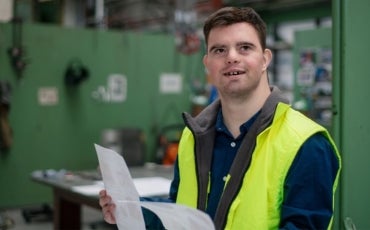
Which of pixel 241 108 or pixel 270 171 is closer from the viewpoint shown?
pixel 270 171

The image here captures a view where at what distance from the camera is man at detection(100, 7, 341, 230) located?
4.10 ft

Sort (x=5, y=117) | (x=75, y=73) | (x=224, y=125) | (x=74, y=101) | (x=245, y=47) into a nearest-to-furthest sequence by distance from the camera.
→ (x=245, y=47)
(x=224, y=125)
(x=5, y=117)
(x=75, y=73)
(x=74, y=101)

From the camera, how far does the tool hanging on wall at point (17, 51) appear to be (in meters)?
4.73

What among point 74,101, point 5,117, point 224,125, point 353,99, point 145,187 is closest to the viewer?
point 224,125

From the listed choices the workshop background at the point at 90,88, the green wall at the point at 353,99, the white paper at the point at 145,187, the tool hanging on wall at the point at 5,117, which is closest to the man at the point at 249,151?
the green wall at the point at 353,99

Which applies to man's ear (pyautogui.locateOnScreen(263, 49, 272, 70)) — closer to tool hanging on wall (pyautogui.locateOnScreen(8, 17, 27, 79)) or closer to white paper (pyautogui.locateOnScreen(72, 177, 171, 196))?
white paper (pyautogui.locateOnScreen(72, 177, 171, 196))

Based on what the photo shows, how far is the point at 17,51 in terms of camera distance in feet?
15.5

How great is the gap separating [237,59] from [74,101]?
392 centimetres

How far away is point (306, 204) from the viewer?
124 centimetres

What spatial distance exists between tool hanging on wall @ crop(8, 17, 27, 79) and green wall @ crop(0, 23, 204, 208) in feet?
0.13

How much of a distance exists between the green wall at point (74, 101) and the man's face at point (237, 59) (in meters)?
3.74

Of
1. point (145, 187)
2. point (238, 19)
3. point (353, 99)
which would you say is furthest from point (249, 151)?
point (145, 187)

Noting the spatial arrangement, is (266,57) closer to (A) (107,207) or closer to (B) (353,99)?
(B) (353,99)

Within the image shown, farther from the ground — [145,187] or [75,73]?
[75,73]
